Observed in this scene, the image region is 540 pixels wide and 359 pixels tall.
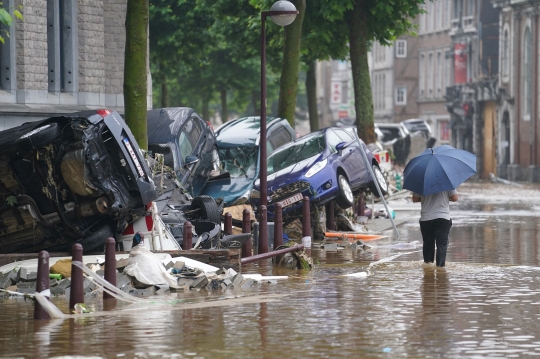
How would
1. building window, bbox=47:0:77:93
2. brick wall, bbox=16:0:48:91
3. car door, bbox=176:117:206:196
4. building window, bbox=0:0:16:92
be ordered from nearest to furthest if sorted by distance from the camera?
1. car door, bbox=176:117:206:196
2. building window, bbox=0:0:16:92
3. brick wall, bbox=16:0:48:91
4. building window, bbox=47:0:77:93

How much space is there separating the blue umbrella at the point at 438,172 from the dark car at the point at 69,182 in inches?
140

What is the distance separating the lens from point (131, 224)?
53.7 feet

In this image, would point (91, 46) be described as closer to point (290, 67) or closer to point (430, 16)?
point (290, 67)

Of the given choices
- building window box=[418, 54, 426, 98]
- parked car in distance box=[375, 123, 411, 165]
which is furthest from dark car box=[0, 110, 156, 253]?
building window box=[418, 54, 426, 98]

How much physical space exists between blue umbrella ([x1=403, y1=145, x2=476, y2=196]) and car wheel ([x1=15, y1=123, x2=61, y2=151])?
483 cm

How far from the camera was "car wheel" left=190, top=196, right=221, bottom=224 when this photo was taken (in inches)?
762

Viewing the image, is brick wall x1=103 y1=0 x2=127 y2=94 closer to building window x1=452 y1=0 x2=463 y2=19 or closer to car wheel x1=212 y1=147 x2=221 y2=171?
car wheel x1=212 y1=147 x2=221 y2=171

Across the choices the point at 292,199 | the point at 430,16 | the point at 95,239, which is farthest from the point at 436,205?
the point at 430,16

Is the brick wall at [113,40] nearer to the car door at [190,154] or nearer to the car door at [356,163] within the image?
the car door at [190,154]

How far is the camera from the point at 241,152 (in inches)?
1023

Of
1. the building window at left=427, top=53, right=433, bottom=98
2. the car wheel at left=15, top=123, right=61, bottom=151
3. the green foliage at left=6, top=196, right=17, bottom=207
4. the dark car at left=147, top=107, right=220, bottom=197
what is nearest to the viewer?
the car wheel at left=15, top=123, right=61, bottom=151

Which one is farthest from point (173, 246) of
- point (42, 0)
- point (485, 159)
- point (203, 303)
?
point (485, 159)

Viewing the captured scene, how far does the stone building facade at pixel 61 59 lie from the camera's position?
85.3 feet

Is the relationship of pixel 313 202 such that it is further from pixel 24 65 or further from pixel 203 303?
pixel 203 303
